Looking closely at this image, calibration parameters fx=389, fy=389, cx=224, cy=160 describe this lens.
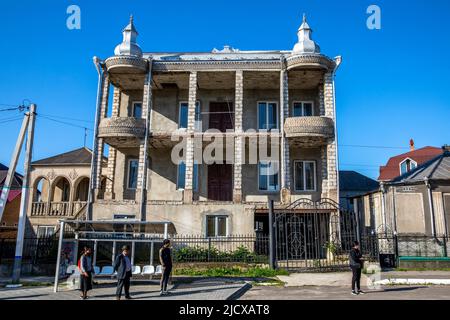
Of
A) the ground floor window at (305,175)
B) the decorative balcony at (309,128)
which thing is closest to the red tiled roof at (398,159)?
the ground floor window at (305,175)

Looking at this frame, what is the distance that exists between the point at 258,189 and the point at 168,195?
19.8 feet

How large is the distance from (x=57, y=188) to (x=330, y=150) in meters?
20.9

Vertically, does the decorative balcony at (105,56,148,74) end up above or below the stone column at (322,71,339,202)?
above

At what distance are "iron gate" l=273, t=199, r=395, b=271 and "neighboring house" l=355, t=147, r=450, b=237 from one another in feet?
6.18

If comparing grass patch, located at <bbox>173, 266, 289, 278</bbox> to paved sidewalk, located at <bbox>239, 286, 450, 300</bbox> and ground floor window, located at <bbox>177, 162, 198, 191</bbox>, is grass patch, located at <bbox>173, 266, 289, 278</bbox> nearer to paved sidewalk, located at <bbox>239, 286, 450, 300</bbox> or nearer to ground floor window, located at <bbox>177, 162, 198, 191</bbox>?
paved sidewalk, located at <bbox>239, 286, 450, 300</bbox>

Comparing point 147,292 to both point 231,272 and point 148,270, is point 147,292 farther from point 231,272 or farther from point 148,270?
point 231,272

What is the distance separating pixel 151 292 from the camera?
12273 millimetres

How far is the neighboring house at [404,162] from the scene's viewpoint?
3894 centimetres

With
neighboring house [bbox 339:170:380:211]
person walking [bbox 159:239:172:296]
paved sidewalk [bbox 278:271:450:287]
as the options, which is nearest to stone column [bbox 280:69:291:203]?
paved sidewalk [bbox 278:271:450:287]

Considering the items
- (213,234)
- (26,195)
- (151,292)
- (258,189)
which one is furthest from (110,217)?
(151,292)

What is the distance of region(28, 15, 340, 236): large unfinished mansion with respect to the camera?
2291 centimetres

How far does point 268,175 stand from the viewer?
86.2ft

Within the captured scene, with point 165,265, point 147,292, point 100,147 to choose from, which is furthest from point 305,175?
point 147,292
